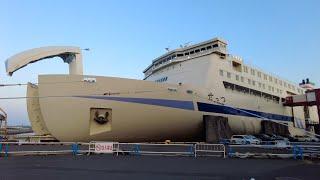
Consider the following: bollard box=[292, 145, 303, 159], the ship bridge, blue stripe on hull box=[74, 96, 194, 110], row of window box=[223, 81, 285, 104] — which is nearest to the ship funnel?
blue stripe on hull box=[74, 96, 194, 110]

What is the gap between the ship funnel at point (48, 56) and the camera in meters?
26.2

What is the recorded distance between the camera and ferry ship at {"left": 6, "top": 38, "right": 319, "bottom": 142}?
25719 millimetres

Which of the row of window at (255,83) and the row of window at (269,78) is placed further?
the row of window at (269,78)

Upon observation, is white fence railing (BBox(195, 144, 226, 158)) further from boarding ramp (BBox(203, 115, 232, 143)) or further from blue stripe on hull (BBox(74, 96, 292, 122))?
boarding ramp (BBox(203, 115, 232, 143))

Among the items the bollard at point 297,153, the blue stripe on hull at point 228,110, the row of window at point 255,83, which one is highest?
the row of window at point 255,83

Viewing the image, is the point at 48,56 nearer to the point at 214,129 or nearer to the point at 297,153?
the point at 214,129

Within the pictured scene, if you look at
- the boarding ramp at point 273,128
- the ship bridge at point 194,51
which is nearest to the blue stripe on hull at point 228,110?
the boarding ramp at point 273,128

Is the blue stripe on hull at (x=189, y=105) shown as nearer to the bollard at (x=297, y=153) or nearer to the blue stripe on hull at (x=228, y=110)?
the blue stripe on hull at (x=228, y=110)

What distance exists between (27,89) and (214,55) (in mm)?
20125

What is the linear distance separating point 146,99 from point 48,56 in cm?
908

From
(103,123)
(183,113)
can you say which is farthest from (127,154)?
(183,113)

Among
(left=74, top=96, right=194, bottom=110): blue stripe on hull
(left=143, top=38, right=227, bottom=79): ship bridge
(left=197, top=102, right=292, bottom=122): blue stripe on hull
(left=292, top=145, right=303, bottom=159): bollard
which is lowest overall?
(left=292, top=145, right=303, bottom=159): bollard

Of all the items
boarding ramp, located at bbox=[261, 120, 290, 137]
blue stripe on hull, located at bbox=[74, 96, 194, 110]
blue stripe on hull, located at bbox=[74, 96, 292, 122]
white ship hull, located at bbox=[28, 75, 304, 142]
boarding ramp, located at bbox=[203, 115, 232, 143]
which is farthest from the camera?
boarding ramp, located at bbox=[261, 120, 290, 137]

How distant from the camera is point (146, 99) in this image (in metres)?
28.1
